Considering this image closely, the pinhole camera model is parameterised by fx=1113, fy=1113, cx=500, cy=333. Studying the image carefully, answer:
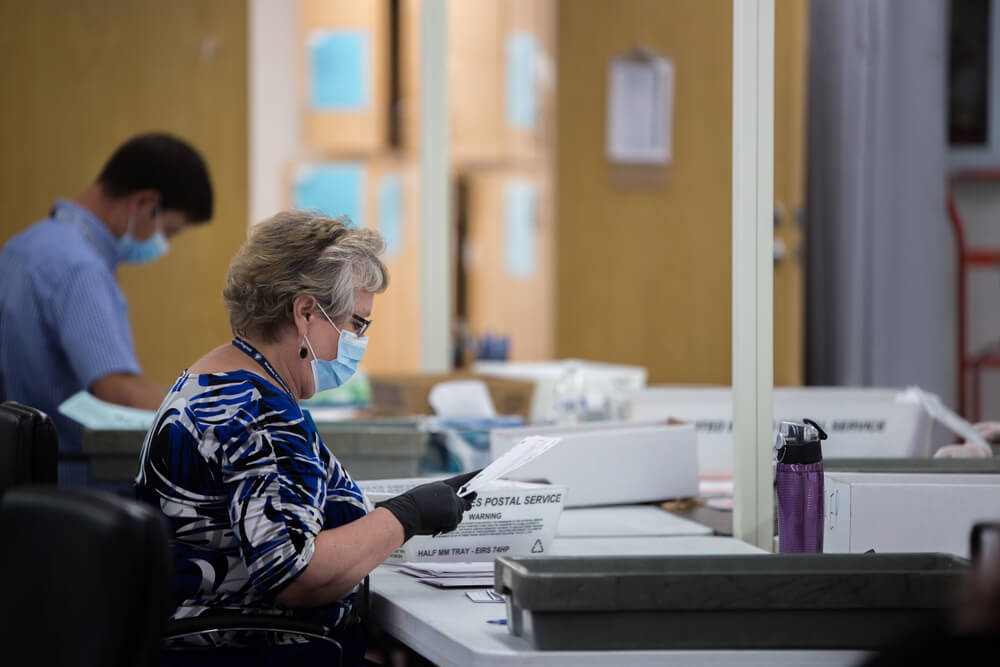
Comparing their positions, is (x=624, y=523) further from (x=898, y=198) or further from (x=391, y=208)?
(x=391, y=208)

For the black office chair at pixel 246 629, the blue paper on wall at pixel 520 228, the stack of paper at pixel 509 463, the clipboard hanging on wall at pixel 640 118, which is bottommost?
the black office chair at pixel 246 629

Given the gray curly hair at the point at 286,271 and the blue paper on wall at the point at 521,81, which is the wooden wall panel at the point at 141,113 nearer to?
the blue paper on wall at the point at 521,81

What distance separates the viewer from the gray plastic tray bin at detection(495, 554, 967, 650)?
1112mm

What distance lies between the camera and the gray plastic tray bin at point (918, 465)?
1657 millimetres

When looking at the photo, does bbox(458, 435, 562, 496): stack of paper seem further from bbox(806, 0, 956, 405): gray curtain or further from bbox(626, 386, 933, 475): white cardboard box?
bbox(806, 0, 956, 405): gray curtain

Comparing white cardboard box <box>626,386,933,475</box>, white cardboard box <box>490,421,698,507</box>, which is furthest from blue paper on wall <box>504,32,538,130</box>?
white cardboard box <box>490,421,698,507</box>

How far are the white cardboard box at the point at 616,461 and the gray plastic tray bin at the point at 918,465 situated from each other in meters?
0.41

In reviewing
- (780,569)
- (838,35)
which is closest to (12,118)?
(838,35)

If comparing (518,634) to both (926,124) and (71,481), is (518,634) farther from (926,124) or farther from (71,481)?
(926,124)

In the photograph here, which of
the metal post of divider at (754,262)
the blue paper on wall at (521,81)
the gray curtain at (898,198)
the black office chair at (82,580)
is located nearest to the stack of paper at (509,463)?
the metal post of divider at (754,262)

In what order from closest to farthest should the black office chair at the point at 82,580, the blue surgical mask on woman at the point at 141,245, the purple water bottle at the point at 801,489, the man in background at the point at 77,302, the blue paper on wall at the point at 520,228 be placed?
the black office chair at the point at 82,580 → the purple water bottle at the point at 801,489 → the man in background at the point at 77,302 → the blue surgical mask on woman at the point at 141,245 → the blue paper on wall at the point at 520,228

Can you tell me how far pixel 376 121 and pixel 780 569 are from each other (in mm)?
3842

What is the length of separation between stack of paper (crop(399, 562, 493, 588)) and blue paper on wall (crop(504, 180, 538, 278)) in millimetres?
3551

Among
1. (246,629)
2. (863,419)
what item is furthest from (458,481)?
(863,419)
